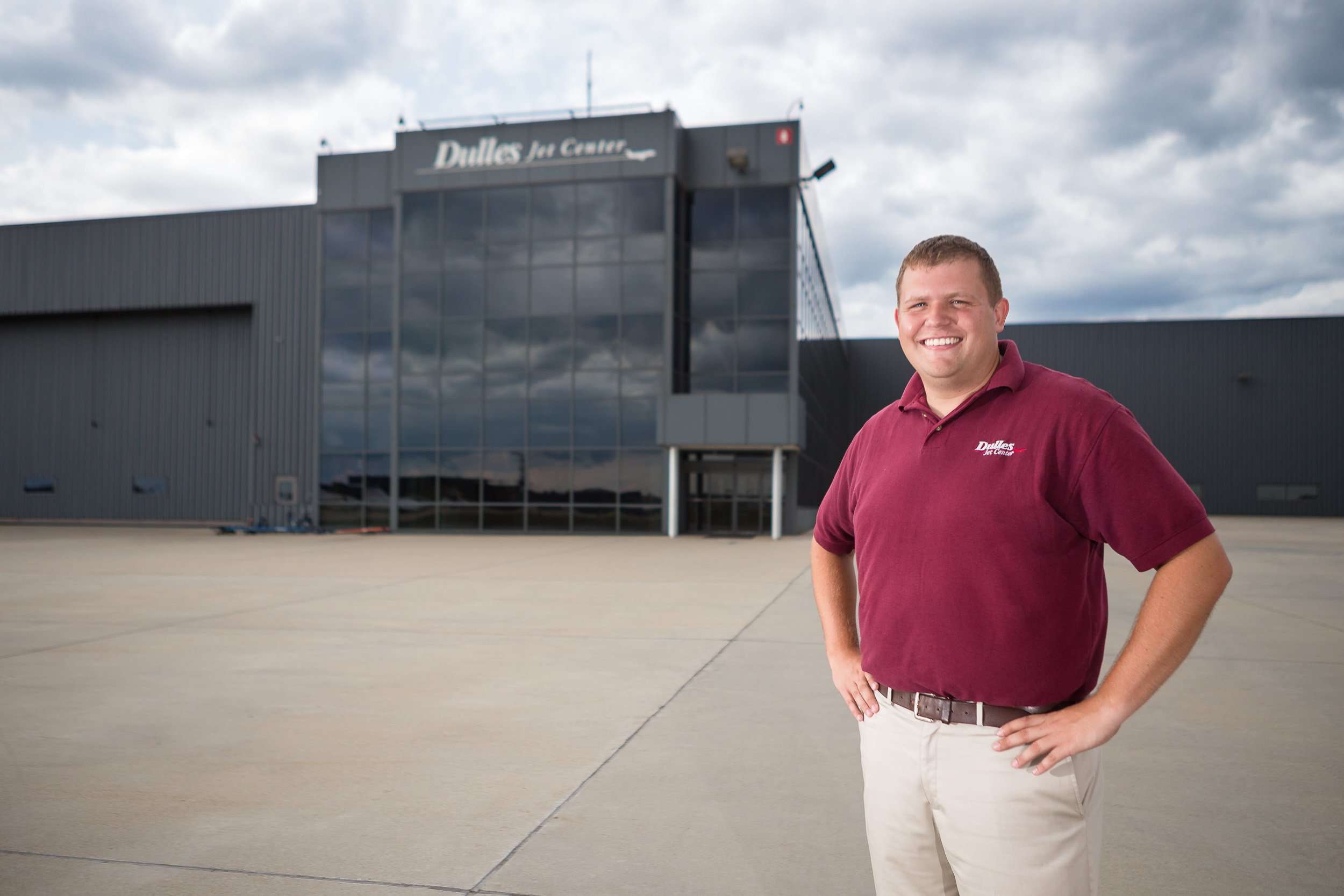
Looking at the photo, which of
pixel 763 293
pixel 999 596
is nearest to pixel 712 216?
Answer: pixel 763 293

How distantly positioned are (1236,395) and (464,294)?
3854 centimetres

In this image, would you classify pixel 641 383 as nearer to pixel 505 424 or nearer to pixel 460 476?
pixel 505 424

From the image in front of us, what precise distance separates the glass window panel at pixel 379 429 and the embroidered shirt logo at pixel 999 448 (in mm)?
29809

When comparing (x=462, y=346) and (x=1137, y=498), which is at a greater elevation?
(x=462, y=346)

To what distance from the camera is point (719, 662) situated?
738 cm

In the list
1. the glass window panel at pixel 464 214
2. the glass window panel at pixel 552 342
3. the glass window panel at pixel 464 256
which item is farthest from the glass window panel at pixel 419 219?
the glass window panel at pixel 552 342

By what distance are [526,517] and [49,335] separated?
21.9 m

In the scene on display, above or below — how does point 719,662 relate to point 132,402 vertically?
below

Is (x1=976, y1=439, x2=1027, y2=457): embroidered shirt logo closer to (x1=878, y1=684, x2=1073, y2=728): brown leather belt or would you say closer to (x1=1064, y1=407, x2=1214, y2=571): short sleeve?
(x1=1064, y1=407, x2=1214, y2=571): short sleeve

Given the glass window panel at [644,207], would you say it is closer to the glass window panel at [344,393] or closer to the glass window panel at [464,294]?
the glass window panel at [464,294]

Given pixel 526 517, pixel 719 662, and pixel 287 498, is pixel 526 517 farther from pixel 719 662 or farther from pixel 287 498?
pixel 719 662

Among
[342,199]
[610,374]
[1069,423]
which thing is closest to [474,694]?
[1069,423]

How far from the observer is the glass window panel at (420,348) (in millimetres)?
29859

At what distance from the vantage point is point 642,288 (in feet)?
93.0
